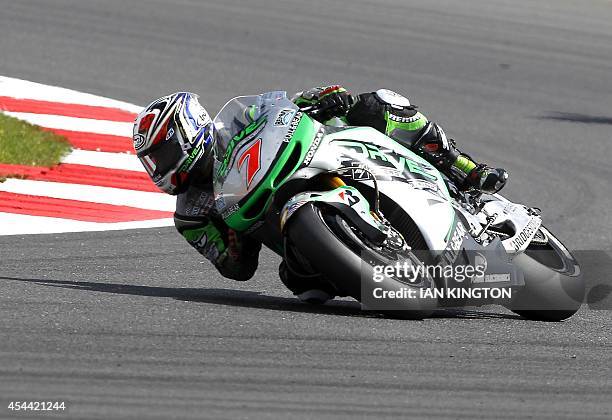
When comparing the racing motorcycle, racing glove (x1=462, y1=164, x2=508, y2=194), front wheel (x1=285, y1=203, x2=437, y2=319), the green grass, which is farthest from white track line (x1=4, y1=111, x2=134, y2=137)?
front wheel (x1=285, y1=203, x2=437, y2=319)

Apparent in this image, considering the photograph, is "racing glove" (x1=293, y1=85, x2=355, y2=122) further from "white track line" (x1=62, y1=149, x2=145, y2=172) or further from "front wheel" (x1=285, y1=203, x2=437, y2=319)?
"white track line" (x1=62, y1=149, x2=145, y2=172)

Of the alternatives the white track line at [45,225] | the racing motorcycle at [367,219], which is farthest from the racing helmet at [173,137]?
the white track line at [45,225]

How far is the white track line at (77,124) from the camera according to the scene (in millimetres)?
10844

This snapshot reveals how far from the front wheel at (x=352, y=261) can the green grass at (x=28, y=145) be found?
4.40 metres

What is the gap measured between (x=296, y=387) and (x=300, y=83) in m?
8.63

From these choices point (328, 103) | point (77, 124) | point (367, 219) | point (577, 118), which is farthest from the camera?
point (577, 118)

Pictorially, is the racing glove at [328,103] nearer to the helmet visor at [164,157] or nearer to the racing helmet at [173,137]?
the racing helmet at [173,137]

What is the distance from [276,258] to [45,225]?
153cm

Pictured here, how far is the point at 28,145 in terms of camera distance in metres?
10.2

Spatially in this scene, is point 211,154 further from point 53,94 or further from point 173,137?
point 53,94

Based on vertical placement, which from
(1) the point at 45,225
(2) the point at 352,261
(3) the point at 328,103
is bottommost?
(1) the point at 45,225

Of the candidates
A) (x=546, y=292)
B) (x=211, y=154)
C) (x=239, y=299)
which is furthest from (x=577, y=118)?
(x=211, y=154)

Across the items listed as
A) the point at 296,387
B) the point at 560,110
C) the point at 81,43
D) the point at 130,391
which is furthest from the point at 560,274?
the point at 81,43

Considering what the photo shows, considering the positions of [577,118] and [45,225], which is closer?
[45,225]
